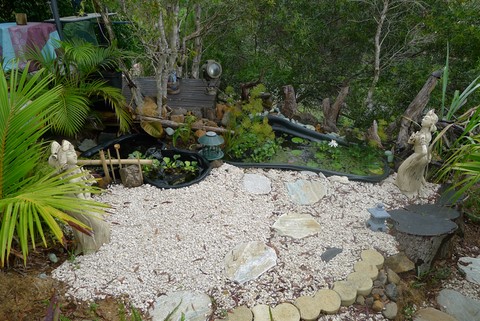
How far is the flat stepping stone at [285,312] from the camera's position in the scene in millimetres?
2357

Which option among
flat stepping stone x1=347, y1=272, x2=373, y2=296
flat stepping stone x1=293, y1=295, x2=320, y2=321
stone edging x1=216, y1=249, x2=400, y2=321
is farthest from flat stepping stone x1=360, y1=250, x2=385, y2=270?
flat stepping stone x1=293, y1=295, x2=320, y2=321

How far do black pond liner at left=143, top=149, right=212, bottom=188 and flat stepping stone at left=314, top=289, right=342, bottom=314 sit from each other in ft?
5.64

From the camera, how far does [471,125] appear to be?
227 centimetres

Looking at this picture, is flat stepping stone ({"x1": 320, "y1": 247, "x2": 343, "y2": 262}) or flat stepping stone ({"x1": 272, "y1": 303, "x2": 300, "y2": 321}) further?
flat stepping stone ({"x1": 320, "y1": 247, "x2": 343, "y2": 262})

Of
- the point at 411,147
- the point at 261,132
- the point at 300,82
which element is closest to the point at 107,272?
the point at 261,132

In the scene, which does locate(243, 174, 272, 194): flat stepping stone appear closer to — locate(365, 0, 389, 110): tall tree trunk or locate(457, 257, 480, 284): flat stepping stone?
locate(457, 257, 480, 284): flat stepping stone

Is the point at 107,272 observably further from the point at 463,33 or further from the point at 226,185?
the point at 463,33

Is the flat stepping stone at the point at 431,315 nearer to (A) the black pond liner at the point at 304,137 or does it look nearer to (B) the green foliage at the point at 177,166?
(A) the black pond liner at the point at 304,137

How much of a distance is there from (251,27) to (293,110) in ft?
4.83

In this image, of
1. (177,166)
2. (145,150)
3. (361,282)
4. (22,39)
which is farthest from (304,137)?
(22,39)

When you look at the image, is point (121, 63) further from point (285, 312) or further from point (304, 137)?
point (285, 312)

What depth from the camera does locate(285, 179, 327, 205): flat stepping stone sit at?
11.9ft

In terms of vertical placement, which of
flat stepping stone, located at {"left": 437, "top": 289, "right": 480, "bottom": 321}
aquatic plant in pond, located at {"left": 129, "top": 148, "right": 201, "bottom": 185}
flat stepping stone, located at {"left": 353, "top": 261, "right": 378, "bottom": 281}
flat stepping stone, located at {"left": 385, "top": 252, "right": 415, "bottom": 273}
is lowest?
flat stepping stone, located at {"left": 437, "top": 289, "right": 480, "bottom": 321}

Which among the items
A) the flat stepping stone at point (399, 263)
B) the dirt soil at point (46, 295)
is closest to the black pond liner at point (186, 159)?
the dirt soil at point (46, 295)
